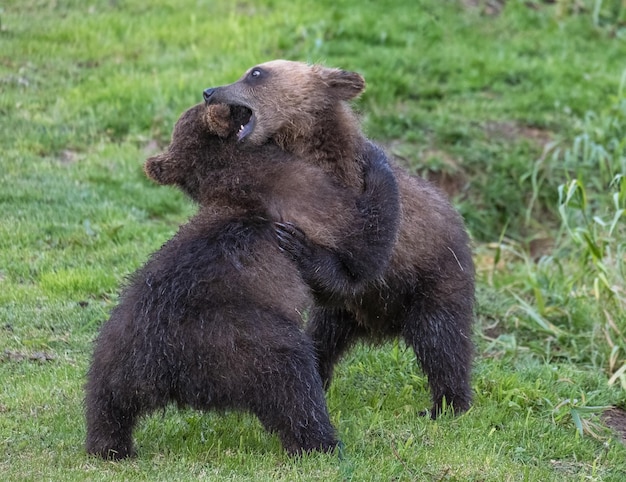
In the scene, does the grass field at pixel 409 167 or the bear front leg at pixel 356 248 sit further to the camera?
the grass field at pixel 409 167

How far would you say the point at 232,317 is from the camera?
4.74 metres

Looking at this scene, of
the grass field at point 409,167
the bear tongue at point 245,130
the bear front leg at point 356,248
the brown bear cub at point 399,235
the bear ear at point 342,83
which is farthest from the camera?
the bear ear at point 342,83

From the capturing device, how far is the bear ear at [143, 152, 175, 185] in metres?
5.54

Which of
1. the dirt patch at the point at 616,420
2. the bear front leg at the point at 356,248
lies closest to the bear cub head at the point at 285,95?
the bear front leg at the point at 356,248

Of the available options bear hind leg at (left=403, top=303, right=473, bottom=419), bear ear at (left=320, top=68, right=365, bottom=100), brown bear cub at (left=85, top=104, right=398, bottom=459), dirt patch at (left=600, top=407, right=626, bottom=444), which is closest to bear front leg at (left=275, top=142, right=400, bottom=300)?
brown bear cub at (left=85, top=104, right=398, bottom=459)

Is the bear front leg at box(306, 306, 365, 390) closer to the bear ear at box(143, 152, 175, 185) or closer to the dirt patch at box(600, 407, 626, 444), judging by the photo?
the bear ear at box(143, 152, 175, 185)

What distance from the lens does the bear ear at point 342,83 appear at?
597 cm

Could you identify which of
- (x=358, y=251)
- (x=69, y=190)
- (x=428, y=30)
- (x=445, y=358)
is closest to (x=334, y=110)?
(x=358, y=251)

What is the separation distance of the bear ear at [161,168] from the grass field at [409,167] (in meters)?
1.28

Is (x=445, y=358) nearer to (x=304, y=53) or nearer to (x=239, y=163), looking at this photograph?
(x=239, y=163)

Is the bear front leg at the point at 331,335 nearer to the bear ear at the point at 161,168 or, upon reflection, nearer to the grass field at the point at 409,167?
the grass field at the point at 409,167

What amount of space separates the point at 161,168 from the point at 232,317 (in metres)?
1.20

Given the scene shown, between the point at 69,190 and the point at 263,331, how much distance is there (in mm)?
4576

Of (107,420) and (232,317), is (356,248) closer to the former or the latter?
(232,317)
